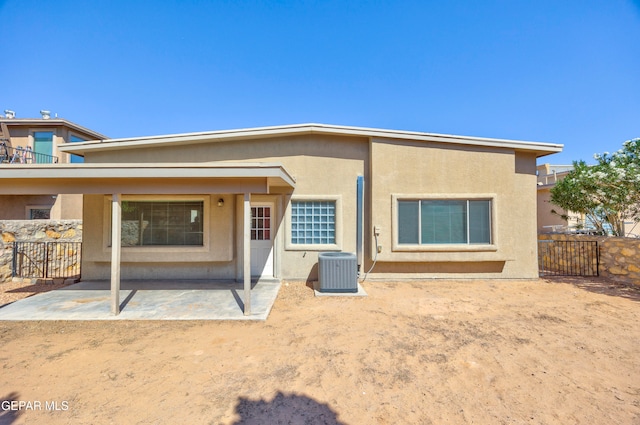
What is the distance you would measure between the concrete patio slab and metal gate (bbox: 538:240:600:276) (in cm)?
942

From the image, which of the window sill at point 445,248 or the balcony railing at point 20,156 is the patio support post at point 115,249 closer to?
the window sill at point 445,248

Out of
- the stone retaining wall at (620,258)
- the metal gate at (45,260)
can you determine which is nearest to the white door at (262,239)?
the metal gate at (45,260)

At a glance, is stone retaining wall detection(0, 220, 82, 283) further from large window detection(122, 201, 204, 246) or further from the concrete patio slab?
large window detection(122, 201, 204, 246)

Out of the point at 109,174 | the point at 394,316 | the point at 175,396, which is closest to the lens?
the point at 175,396

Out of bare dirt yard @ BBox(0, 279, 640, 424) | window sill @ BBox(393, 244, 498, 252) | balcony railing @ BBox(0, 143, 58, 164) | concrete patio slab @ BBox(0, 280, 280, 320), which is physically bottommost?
bare dirt yard @ BBox(0, 279, 640, 424)

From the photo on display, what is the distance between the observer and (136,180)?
5090 mm

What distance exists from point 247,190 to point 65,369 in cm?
343

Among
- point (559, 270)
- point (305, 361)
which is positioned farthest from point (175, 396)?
point (559, 270)

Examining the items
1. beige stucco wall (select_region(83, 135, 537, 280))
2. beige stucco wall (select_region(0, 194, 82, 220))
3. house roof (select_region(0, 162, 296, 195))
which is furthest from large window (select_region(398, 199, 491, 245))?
beige stucco wall (select_region(0, 194, 82, 220))

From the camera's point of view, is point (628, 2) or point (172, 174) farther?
point (628, 2)

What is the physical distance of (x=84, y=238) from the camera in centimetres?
757

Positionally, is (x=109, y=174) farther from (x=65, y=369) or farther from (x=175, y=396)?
(x=175, y=396)

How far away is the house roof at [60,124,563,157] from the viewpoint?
7.48 m

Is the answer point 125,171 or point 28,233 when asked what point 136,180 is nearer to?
point 125,171
